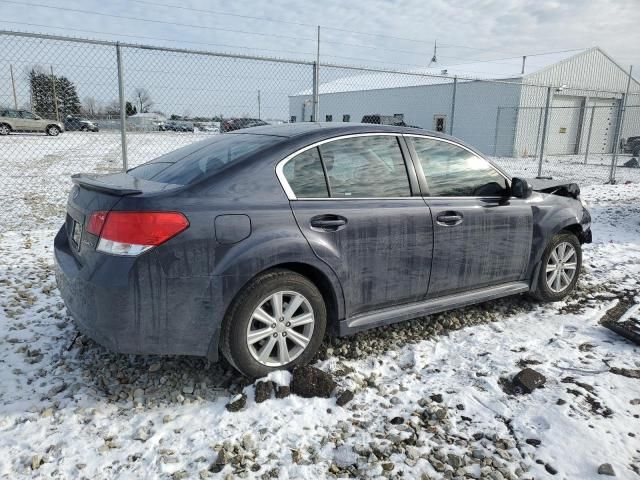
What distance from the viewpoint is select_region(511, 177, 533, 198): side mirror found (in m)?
3.96

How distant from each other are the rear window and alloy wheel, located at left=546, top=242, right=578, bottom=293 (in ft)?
9.29

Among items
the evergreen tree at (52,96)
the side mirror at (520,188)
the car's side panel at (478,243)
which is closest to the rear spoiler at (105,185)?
the car's side panel at (478,243)

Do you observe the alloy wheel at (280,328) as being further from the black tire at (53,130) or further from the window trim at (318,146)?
the black tire at (53,130)

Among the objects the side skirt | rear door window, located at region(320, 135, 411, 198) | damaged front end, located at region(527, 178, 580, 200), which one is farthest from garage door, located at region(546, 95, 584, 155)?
rear door window, located at region(320, 135, 411, 198)

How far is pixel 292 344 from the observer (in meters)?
3.18

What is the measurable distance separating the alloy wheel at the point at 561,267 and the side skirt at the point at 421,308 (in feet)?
1.23

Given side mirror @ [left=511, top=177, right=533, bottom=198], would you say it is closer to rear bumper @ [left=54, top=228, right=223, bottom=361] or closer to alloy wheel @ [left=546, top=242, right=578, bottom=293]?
alloy wheel @ [left=546, top=242, right=578, bottom=293]

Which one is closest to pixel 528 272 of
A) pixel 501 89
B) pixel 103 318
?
Result: pixel 103 318

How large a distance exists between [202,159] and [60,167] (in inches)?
533

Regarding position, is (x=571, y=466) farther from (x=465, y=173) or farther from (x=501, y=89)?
(x=501, y=89)

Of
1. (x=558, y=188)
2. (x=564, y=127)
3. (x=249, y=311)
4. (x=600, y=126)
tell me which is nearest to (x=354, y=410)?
(x=249, y=311)

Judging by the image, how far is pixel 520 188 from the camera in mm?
3979

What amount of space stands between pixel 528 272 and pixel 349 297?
1922 millimetres

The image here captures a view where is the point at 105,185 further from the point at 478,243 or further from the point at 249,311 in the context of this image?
the point at 478,243
